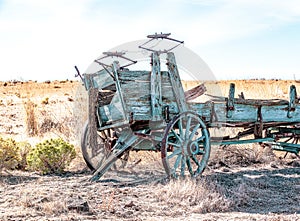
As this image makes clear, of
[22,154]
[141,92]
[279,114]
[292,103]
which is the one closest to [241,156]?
[279,114]

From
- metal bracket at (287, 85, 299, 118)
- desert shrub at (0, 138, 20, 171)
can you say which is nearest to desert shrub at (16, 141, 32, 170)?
desert shrub at (0, 138, 20, 171)

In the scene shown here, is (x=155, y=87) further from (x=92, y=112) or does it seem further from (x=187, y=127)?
(x=92, y=112)

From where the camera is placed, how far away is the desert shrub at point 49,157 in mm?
8477

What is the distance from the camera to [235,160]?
961cm

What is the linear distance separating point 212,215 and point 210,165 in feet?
11.7

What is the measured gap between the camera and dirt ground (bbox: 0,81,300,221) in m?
5.65

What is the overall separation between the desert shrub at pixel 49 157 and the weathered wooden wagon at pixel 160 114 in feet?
1.64

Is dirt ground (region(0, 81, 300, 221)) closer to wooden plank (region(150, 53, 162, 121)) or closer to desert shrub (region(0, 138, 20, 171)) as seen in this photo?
desert shrub (region(0, 138, 20, 171))

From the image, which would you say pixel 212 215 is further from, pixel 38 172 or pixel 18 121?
pixel 18 121

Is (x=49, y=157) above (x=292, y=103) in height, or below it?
below

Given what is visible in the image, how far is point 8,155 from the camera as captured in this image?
333 inches

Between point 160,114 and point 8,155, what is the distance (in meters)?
2.99

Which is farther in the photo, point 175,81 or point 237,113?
point 237,113

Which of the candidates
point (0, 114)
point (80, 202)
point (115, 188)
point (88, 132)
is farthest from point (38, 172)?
point (0, 114)
